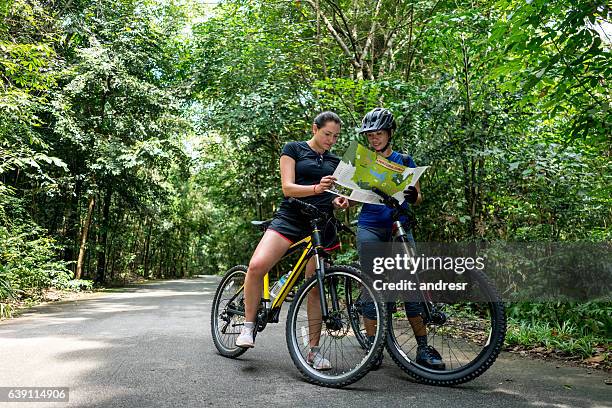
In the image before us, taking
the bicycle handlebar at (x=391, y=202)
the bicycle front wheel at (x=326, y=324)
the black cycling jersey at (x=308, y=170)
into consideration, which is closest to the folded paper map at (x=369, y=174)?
the bicycle handlebar at (x=391, y=202)

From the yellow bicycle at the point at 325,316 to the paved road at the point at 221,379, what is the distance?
6.7 inches

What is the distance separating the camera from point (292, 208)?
395cm

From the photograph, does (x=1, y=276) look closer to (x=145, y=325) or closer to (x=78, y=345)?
(x=145, y=325)

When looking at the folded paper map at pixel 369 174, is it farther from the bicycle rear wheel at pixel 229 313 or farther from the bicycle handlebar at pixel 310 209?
the bicycle rear wheel at pixel 229 313

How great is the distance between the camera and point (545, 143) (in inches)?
253

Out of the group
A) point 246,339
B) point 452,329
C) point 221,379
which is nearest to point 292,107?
point 246,339

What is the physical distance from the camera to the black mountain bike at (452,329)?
10.8ft

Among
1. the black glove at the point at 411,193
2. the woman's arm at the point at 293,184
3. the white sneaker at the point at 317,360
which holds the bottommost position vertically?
the white sneaker at the point at 317,360

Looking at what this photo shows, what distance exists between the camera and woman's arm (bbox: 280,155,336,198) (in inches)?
139

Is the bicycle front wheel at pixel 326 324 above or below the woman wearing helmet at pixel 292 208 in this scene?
below

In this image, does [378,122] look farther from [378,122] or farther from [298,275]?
[298,275]

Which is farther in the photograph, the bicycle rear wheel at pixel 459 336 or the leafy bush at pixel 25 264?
the leafy bush at pixel 25 264

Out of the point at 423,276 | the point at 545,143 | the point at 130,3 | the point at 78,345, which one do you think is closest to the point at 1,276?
the point at 78,345

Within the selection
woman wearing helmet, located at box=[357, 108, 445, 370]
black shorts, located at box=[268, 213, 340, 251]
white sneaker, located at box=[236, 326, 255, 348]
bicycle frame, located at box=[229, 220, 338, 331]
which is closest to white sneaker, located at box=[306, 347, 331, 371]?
bicycle frame, located at box=[229, 220, 338, 331]
